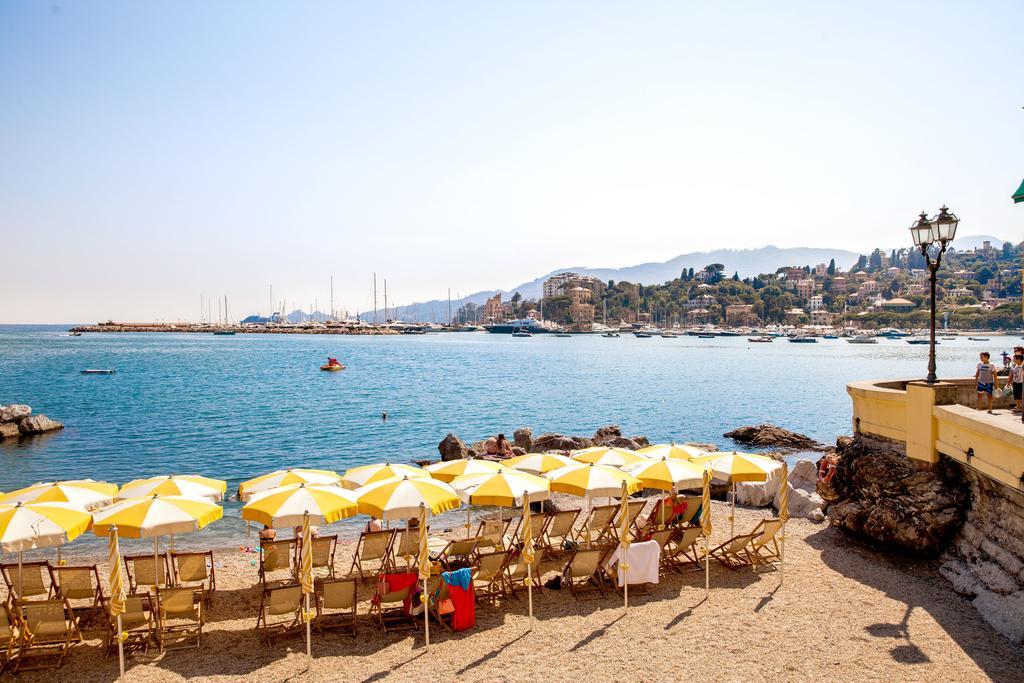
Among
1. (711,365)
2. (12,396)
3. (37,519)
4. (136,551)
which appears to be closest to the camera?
(37,519)

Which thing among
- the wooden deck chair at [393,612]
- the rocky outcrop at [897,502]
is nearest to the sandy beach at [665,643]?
the wooden deck chair at [393,612]

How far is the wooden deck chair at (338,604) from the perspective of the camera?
768cm

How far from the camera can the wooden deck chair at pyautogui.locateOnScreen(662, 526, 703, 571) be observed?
9.90m

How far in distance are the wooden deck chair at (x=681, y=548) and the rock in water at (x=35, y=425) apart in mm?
31984

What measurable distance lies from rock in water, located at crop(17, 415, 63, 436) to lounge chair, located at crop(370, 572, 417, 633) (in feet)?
98.9

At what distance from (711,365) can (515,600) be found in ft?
257

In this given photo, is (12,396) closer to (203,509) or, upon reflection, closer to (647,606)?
(203,509)

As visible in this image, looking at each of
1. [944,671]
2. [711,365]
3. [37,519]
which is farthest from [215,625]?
[711,365]

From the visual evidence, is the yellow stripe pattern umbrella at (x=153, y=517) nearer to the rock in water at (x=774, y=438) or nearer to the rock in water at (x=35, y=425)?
the rock in water at (x=774, y=438)

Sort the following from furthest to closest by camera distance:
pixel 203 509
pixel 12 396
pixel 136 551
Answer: pixel 12 396 → pixel 136 551 → pixel 203 509

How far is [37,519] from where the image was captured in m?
7.57

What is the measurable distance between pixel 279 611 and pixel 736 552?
6.78 metres

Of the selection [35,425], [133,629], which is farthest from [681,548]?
[35,425]

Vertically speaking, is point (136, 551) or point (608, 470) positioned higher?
point (608, 470)
